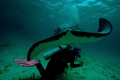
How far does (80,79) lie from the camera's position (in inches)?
179

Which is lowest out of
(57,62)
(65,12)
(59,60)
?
(57,62)

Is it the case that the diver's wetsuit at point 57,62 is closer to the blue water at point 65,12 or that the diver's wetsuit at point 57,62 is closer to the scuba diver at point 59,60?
the scuba diver at point 59,60

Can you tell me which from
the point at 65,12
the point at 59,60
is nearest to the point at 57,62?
the point at 59,60

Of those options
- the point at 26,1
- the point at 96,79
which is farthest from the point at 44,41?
the point at 26,1

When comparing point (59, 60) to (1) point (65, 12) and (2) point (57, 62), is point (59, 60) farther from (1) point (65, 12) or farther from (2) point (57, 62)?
(1) point (65, 12)

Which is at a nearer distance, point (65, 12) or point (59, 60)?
point (59, 60)

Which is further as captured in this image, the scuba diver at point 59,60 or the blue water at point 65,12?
the blue water at point 65,12

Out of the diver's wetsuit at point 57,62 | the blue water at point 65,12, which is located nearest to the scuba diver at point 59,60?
the diver's wetsuit at point 57,62

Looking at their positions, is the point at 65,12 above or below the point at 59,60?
above

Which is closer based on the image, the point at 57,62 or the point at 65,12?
the point at 57,62

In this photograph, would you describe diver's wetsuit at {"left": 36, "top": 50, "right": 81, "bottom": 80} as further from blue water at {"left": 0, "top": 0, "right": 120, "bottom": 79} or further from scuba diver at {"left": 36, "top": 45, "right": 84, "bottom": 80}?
blue water at {"left": 0, "top": 0, "right": 120, "bottom": 79}

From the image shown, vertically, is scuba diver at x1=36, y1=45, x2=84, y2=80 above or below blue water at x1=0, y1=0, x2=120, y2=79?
below

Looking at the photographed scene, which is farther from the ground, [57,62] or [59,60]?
[59,60]

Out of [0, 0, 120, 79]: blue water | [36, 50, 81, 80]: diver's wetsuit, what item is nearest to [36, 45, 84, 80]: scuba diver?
[36, 50, 81, 80]: diver's wetsuit
